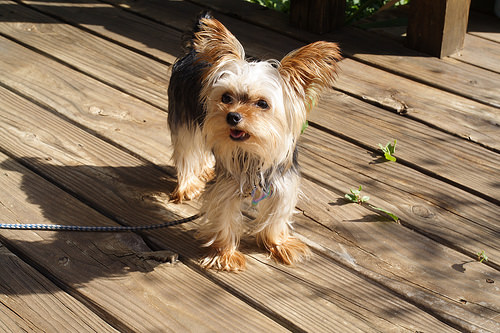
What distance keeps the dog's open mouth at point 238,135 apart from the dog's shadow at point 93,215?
679 millimetres

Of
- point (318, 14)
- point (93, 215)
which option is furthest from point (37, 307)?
point (318, 14)

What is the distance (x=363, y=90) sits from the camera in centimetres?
427

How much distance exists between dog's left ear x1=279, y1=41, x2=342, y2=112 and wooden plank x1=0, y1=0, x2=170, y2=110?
1.74 m

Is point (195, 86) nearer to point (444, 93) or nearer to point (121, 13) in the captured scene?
point (444, 93)

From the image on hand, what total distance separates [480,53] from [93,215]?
3.19 metres

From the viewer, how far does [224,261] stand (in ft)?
9.21

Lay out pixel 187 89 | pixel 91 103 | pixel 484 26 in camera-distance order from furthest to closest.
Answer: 1. pixel 484 26
2. pixel 91 103
3. pixel 187 89

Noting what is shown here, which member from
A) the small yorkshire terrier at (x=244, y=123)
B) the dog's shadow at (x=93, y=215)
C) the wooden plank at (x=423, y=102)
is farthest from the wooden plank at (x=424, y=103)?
the dog's shadow at (x=93, y=215)

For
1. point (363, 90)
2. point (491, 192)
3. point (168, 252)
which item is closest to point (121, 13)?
point (363, 90)

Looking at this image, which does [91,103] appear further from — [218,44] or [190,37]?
[218,44]

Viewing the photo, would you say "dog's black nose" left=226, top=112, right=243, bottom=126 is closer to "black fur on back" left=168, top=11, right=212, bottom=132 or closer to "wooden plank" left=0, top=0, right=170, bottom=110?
"black fur on back" left=168, top=11, right=212, bottom=132

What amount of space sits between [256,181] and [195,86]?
1.93 feet

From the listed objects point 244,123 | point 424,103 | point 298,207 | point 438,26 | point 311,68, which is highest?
point 438,26

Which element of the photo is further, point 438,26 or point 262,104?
point 438,26
